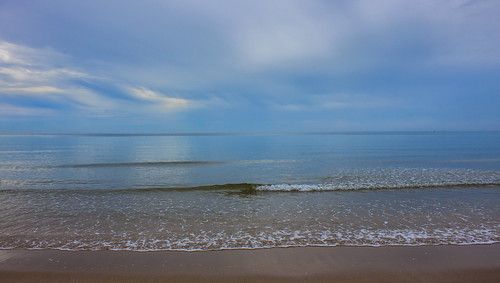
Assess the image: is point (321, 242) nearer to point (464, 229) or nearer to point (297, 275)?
point (297, 275)

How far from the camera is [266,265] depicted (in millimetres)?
5723

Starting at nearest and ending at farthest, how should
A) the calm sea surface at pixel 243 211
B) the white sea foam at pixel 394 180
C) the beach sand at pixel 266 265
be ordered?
the beach sand at pixel 266 265
the calm sea surface at pixel 243 211
the white sea foam at pixel 394 180

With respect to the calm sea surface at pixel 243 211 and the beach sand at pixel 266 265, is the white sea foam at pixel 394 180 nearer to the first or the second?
the calm sea surface at pixel 243 211

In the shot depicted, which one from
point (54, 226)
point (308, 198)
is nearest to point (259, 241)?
point (308, 198)

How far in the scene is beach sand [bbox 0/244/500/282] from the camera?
5.26 meters

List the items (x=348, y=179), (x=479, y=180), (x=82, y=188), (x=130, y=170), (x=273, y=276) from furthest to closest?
(x=130, y=170) < (x=348, y=179) < (x=479, y=180) < (x=82, y=188) < (x=273, y=276)

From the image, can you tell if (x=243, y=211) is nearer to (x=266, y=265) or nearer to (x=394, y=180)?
(x=266, y=265)

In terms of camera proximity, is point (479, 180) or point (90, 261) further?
point (479, 180)

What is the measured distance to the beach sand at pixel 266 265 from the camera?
5262 mm

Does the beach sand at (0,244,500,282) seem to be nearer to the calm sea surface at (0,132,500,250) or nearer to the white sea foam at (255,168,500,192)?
the calm sea surface at (0,132,500,250)

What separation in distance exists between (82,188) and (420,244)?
57.0 ft

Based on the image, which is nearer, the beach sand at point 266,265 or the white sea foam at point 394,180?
the beach sand at point 266,265

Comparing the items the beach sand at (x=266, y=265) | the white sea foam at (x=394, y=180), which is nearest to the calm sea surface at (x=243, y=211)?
the white sea foam at (x=394, y=180)

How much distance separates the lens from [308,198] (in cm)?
1267
